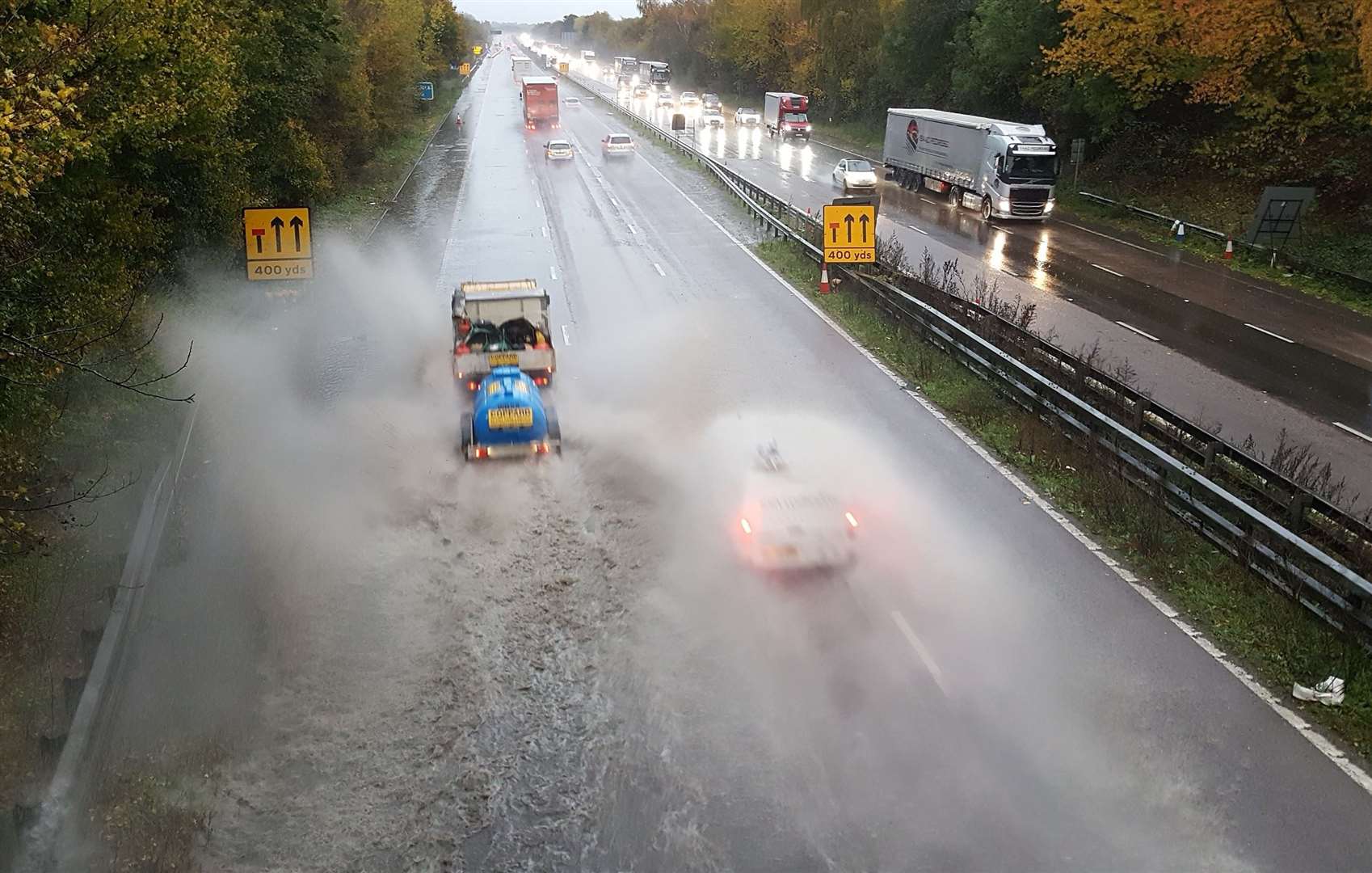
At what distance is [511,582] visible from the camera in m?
13.0

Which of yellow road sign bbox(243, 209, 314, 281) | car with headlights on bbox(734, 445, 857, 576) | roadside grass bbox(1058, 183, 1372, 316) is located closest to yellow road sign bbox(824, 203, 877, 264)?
yellow road sign bbox(243, 209, 314, 281)

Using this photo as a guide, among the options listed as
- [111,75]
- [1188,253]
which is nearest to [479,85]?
[1188,253]

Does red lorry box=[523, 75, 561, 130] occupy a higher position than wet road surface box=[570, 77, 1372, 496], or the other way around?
red lorry box=[523, 75, 561, 130]

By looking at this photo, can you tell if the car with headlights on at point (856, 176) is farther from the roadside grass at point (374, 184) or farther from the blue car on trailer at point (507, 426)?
the blue car on trailer at point (507, 426)

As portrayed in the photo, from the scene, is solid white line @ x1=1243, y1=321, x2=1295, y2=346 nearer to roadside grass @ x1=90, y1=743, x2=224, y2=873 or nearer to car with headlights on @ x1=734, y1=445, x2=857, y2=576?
car with headlights on @ x1=734, y1=445, x2=857, y2=576

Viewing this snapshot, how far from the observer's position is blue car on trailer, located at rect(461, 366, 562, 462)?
16.0 metres

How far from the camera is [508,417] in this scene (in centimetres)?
1596

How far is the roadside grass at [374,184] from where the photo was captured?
38.4 metres

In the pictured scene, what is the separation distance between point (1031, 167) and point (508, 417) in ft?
99.9

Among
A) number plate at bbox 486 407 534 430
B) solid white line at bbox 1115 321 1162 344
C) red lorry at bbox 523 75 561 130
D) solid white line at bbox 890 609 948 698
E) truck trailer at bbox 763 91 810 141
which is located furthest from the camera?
red lorry at bbox 523 75 561 130

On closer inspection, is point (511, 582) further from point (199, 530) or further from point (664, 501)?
point (199, 530)

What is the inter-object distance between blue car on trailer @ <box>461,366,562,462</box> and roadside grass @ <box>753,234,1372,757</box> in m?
7.21

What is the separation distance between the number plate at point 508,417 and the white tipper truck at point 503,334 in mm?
2794

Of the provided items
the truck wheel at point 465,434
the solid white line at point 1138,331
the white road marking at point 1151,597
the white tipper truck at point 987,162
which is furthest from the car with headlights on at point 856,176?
the truck wheel at point 465,434
